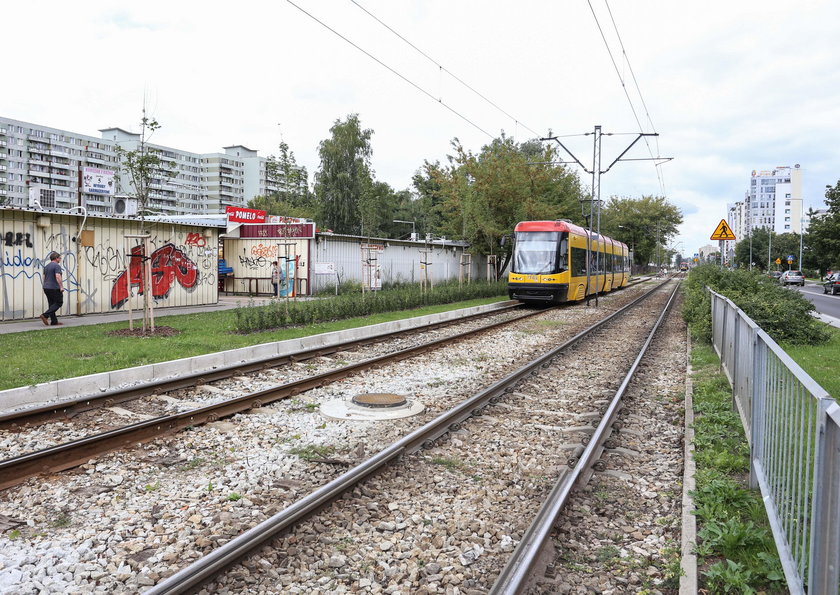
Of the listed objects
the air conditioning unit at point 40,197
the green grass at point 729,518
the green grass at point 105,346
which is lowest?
the green grass at point 729,518

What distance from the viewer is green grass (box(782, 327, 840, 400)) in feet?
27.1

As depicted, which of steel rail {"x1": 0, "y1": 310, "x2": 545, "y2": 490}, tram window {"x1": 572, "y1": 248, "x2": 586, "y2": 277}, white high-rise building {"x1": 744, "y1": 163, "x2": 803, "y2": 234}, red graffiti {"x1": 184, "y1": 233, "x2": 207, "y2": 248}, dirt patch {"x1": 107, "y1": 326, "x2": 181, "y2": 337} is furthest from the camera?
white high-rise building {"x1": 744, "y1": 163, "x2": 803, "y2": 234}

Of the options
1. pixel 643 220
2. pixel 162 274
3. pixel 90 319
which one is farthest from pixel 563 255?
pixel 643 220

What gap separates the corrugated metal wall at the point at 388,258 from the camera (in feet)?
88.8

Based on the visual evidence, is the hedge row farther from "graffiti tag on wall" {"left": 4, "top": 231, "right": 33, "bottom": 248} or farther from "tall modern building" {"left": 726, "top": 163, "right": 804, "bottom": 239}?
"tall modern building" {"left": 726, "top": 163, "right": 804, "bottom": 239}

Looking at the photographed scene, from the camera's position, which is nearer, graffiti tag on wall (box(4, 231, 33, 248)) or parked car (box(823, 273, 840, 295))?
graffiti tag on wall (box(4, 231, 33, 248))

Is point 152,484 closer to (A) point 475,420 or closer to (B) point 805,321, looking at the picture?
(A) point 475,420

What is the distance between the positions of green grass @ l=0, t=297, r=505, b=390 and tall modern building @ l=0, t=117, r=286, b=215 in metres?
68.9

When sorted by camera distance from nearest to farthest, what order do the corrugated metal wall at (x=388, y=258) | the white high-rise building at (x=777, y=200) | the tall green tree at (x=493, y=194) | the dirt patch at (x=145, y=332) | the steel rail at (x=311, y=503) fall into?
the steel rail at (x=311, y=503)
the dirt patch at (x=145, y=332)
the corrugated metal wall at (x=388, y=258)
the tall green tree at (x=493, y=194)
the white high-rise building at (x=777, y=200)

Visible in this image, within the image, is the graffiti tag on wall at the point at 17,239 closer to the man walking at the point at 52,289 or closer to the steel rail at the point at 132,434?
the man walking at the point at 52,289

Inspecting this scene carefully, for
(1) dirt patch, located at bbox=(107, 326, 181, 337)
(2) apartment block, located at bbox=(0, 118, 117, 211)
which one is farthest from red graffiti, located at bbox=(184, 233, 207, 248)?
(2) apartment block, located at bbox=(0, 118, 117, 211)

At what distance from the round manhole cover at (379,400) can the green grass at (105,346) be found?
163 inches

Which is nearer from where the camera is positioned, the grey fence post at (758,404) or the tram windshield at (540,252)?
the grey fence post at (758,404)

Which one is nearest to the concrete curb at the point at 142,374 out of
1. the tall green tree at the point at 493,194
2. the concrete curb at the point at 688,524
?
the concrete curb at the point at 688,524
